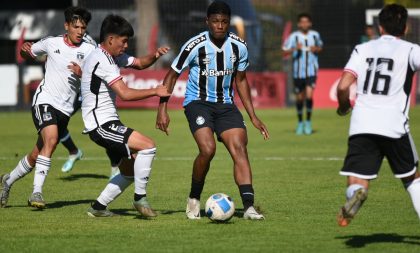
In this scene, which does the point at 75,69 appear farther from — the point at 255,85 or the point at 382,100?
the point at 255,85

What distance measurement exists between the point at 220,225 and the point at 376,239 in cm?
165

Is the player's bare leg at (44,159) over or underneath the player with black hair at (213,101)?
underneath

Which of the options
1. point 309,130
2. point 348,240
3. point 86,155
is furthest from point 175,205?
point 309,130

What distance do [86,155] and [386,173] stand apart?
610 cm

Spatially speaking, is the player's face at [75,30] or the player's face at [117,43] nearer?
the player's face at [117,43]

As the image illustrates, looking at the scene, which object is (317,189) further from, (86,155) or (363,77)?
(86,155)

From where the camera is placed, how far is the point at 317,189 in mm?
12492

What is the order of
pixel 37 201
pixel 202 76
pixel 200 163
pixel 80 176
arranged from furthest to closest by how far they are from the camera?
pixel 80 176
pixel 37 201
pixel 202 76
pixel 200 163

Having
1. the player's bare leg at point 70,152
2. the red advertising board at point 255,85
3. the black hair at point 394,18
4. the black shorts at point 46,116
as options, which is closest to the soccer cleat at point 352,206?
the black hair at point 394,18

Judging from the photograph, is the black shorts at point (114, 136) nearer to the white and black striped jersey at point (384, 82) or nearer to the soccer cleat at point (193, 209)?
the soccer cleat at point (193, 209)

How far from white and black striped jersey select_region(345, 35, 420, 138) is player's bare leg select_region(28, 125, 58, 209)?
415 centimetres

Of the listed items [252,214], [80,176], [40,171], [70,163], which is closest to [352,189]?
[252,214]

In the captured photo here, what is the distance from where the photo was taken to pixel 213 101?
10.1 meters

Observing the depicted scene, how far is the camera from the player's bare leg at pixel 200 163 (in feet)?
32.4
